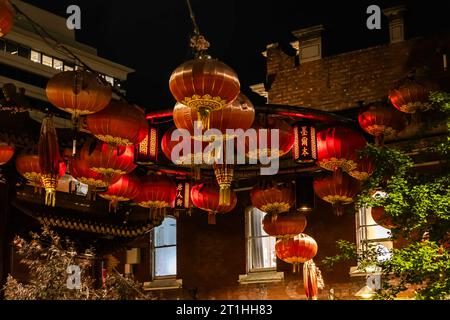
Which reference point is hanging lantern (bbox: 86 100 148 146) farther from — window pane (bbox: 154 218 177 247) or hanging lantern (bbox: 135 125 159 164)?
window pane (bbox: 154 218 177 247)

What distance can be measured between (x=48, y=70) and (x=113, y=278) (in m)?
36.9

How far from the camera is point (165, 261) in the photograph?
2047cm

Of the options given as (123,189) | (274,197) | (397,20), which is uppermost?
(397,20)

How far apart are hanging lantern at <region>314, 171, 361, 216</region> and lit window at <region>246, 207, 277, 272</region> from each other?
5.55 metres

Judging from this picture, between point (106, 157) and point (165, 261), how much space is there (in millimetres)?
9478

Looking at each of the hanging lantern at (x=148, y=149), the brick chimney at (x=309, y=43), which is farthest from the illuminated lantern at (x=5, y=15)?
the brick chimney at (x=309, y=43)

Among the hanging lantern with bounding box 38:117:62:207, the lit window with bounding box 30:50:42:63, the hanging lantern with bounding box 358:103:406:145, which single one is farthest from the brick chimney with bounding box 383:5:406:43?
the lit window with bounding box 30:50:42:63

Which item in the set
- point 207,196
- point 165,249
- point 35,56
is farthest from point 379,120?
point 35,56

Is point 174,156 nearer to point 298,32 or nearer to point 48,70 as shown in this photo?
point 298,32

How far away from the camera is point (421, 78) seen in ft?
39.7

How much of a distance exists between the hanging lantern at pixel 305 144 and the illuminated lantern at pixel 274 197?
5.26 feet

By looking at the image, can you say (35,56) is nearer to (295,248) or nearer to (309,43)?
(309,43)

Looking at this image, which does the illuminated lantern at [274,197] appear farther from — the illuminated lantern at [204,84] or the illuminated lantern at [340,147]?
the illuminated lantern at [204,84]

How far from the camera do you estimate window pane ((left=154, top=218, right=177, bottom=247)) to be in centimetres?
2055
